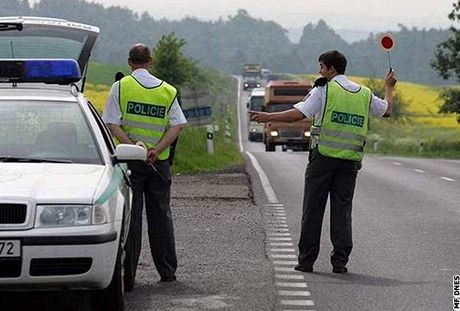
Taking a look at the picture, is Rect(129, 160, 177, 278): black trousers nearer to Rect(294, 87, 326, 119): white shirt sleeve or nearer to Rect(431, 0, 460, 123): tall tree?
Rect(294, 87, 326, 119): white shirt sleeve

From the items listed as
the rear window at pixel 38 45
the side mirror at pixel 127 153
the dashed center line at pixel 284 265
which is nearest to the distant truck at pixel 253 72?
the dashed center line at pixel 284 265

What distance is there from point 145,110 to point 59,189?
2371mm

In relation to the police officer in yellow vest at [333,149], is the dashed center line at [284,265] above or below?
below

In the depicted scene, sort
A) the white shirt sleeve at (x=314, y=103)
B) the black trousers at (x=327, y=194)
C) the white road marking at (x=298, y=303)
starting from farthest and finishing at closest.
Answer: the black trousers at (x=327, y=194)
the white shirt sleeve at (x=314, y=103)
the white road marking at (x=298, y=303)

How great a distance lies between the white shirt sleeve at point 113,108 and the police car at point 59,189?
0.59m

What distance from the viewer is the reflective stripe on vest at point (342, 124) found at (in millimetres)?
10523

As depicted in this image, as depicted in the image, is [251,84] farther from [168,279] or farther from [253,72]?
[168,279]

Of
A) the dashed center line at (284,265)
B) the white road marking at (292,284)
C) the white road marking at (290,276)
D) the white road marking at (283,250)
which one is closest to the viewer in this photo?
the dashed center line at (284,265)

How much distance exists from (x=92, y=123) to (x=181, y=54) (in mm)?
53865

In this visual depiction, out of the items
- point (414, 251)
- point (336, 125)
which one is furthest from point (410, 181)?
point (336, 125)

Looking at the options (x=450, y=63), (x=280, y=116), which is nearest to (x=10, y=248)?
(x=280, y=116)

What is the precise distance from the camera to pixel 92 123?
8742 millimetres

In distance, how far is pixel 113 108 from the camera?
9836 millimetres

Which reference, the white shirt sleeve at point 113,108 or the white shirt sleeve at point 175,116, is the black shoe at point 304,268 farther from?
the white shirt sleeve at point 113,108
